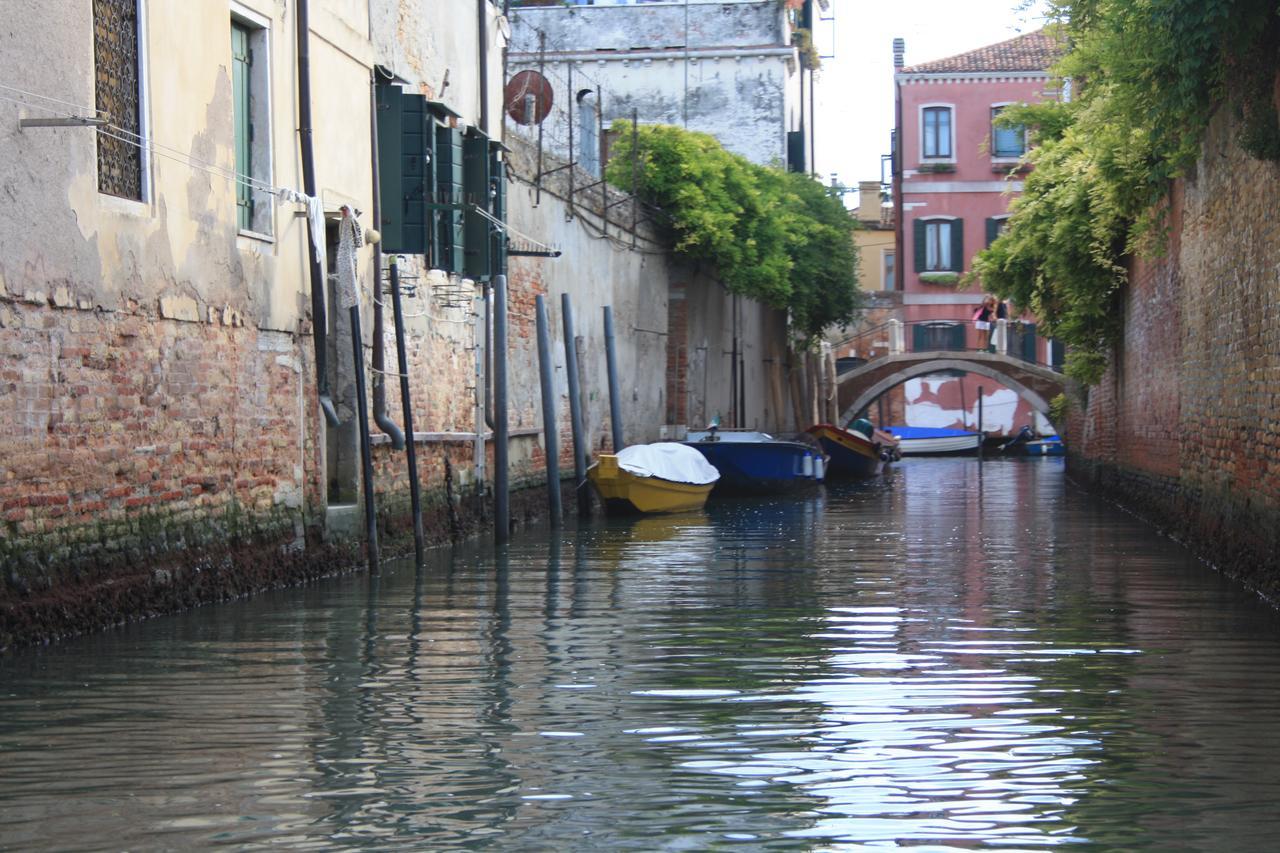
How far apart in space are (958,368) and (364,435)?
1167 inches

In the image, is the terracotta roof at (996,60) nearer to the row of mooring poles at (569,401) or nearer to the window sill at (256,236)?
the row of mooring poles at (569,401)

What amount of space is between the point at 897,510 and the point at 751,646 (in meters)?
13.8

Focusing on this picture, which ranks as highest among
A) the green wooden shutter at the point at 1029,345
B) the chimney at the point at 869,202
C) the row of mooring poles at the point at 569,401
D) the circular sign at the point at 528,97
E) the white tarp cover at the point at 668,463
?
the chimney at the point at 869,202

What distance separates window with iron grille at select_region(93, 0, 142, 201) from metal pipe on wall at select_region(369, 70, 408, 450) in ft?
12.8

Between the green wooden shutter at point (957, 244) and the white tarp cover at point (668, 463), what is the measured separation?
69.6 feet

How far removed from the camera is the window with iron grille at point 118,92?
9117 millimetres

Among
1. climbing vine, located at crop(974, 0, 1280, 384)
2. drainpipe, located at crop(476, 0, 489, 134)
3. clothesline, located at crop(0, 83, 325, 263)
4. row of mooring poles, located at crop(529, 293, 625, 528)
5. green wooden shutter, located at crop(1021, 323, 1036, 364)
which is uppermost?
drainpipe, located at crop(476, 0, 489, 134)

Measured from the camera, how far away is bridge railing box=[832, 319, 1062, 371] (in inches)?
1545

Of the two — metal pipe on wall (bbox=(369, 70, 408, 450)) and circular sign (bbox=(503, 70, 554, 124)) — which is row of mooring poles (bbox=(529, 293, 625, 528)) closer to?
metal pipe on wall (bbox=(369, 70, 408, 450))

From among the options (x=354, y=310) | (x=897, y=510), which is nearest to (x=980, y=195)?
(x=897, y=510)

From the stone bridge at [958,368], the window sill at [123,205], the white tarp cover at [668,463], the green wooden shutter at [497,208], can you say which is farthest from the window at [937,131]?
the window sill at [123,205]

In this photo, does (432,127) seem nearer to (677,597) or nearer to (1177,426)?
(677,597)

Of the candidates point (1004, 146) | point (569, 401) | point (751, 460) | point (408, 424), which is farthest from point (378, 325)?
point (1004, 146)

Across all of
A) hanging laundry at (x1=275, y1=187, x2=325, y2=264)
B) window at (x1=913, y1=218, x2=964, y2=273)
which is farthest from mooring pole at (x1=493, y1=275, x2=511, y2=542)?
window at (x1=913, y1=218, x2=964, y2=273)
